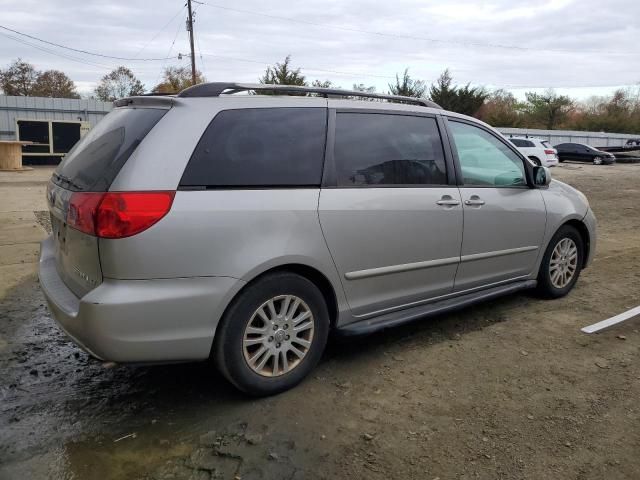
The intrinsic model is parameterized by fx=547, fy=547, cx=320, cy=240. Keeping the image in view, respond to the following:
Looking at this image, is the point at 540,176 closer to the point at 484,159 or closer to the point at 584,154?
the point at 484,159

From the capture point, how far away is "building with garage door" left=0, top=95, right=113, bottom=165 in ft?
82.7

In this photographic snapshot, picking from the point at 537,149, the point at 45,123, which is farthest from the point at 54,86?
the point at 537,149

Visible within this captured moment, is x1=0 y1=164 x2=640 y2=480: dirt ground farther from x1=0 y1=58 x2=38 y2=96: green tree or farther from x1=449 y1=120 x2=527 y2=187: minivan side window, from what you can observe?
x1=0 y1=58 x2=38 y2=96: green tree

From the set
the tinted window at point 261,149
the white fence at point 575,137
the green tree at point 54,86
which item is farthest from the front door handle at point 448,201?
the green tree at point 54,86

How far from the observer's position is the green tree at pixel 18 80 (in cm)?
5081

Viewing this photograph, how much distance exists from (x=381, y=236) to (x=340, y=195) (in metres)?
0.40

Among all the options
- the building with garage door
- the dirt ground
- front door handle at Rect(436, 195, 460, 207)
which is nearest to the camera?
the dirt ground

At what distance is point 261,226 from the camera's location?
2943 mm

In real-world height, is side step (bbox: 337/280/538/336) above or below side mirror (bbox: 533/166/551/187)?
below


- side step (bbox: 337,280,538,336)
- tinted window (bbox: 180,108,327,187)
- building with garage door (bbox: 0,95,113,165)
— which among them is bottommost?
side step (bbox: 337,280,538,336)

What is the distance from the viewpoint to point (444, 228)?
3.84 meters

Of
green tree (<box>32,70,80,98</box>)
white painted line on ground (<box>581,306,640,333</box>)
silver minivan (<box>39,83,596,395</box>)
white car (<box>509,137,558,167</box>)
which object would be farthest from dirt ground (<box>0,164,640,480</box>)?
green tree (<box>32,70,80,98</box>)

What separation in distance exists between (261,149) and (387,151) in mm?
965

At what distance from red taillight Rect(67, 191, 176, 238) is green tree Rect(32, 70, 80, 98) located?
55.3 metres
